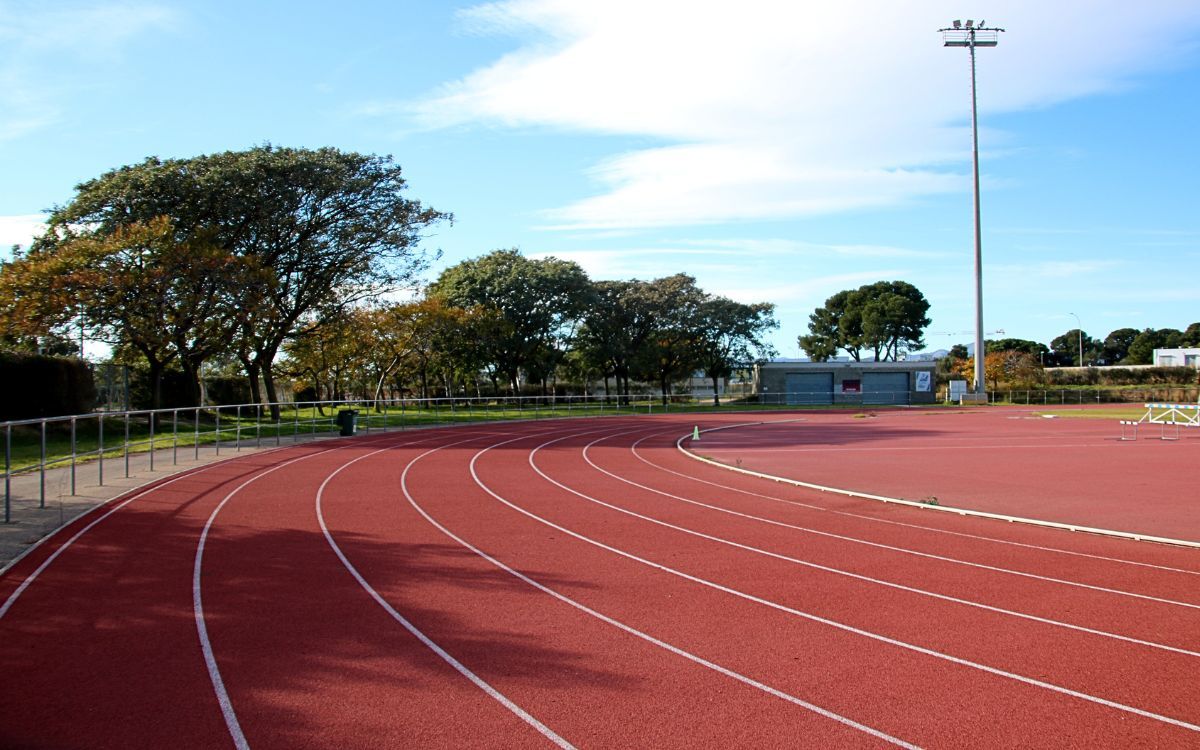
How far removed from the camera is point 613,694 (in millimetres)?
5285

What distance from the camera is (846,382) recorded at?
211ft

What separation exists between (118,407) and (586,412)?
22.3m

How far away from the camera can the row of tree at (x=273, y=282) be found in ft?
84.7

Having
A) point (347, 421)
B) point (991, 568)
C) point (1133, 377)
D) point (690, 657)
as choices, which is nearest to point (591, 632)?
point (690, 657)

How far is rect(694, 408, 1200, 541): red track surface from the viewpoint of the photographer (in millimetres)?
12688

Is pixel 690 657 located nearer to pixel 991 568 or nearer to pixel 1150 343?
pixel 991 568

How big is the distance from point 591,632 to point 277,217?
28895 mm

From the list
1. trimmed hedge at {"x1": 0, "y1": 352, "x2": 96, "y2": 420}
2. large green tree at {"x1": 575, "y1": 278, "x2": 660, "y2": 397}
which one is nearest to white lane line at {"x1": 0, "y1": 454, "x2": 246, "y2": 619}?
trimmed hedge at {"x1": 0, "y1": 352, "x2": 96, "y2": 420}

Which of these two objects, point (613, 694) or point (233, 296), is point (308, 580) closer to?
point (613, 694)

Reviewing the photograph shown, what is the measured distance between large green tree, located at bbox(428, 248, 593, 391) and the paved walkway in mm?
30055

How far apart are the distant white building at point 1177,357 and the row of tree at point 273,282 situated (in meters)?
62.9

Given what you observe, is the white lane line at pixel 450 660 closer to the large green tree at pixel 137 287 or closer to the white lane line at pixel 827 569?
the white lane line at pixel 827 569

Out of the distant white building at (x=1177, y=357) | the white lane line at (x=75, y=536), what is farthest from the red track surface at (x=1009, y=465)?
the distant white building at (x=1177, y=357)

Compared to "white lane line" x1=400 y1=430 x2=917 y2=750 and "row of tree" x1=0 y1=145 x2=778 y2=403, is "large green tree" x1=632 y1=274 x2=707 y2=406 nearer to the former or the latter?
"row of tree" x1=0 y1=145 x2=778 y2=403
